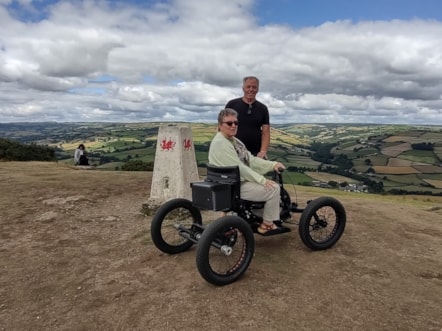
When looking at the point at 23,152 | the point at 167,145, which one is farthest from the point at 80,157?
the point at 167,145

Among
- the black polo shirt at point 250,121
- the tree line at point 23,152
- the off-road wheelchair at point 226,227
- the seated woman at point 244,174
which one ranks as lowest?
the tree line at point 23,152

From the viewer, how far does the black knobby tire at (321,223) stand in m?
5.68

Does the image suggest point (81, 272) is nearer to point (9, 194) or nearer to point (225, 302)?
point (225, 302)

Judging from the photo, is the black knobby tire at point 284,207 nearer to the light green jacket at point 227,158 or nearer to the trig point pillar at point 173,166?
the light green jacket at point 227,158

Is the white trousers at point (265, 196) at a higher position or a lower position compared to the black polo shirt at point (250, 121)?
lower

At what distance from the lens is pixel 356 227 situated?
7410mm

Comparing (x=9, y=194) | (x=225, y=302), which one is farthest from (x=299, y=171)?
(x=225, y=302)

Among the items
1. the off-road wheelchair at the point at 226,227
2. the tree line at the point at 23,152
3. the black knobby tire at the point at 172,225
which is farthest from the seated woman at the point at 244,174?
the tree line at the point at 23,152

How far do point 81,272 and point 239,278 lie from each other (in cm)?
258

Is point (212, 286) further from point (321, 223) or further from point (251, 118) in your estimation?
point (251, 118)

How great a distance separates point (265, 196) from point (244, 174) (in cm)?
49

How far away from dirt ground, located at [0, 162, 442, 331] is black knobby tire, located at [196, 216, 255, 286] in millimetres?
171

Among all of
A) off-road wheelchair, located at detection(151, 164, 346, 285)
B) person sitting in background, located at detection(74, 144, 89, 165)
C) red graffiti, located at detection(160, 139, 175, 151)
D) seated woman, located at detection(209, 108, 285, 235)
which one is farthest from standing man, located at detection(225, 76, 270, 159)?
person sitting in background, located at detection(74, 144, 89, 165)

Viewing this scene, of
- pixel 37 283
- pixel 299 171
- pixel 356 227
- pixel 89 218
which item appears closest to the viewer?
pixel 37 283
